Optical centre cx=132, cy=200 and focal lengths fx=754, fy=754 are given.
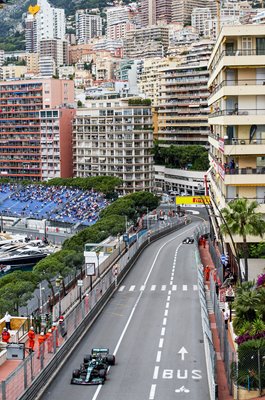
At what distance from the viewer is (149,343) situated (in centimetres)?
3338

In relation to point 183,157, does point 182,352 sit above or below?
below

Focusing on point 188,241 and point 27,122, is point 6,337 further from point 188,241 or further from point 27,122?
point 27,122

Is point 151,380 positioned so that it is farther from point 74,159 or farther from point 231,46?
point 74,159

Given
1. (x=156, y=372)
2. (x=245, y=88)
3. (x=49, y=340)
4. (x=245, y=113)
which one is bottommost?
(x=156, y=372)

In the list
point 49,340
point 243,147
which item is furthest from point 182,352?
point 243,147

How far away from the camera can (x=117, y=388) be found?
2655 centimetres

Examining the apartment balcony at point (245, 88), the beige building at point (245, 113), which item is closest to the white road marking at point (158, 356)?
the beige building at point (245, 113)

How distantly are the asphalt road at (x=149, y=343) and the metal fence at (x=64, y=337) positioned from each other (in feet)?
1.56

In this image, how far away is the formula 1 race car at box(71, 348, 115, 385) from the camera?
27.2 metres

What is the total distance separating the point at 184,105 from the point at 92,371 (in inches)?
4800

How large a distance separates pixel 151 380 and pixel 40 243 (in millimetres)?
65938

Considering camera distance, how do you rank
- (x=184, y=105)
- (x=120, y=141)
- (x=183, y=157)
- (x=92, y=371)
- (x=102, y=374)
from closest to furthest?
(x=102, y=374) < (x=92, y=371) < (x=120, y=141) < (x=183, y=157) < (x=184, y=105)

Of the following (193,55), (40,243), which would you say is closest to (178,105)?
(193,55)

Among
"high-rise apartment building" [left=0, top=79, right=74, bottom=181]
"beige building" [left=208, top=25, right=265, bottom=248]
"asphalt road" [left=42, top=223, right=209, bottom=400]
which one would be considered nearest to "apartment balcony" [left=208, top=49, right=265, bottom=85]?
"beige building" [left=208, top=25, right=265, bottom=248]
